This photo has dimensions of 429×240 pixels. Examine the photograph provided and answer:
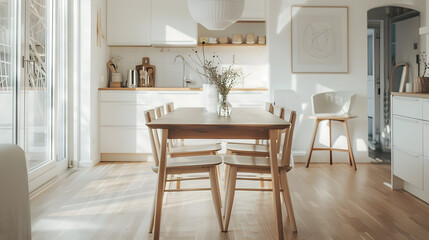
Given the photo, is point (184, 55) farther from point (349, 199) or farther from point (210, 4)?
point (349, 199)

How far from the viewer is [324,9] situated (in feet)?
17.7

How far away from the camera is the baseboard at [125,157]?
5.46 meters

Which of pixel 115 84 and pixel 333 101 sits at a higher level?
pixel 115 84

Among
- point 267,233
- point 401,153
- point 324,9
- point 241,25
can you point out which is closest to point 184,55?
point 241,25

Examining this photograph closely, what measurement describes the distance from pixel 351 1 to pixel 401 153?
2488 mm

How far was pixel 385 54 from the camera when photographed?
6668 millimetres

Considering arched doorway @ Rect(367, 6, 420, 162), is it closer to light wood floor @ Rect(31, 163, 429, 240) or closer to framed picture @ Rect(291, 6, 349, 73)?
framed picture @ Rect(291, 6, 349, 73)

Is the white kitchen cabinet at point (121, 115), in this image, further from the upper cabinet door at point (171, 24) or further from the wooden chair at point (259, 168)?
the wooden chair at point (259, 168)

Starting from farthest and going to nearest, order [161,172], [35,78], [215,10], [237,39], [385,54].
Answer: [385,54] → [237,39] → [35,78] → [215,10] → [161,172]

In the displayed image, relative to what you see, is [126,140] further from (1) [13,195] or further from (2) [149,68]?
Result: (1) [13,195]

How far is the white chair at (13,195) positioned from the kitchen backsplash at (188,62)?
4.73 m

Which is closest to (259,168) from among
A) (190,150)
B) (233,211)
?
(233,211)

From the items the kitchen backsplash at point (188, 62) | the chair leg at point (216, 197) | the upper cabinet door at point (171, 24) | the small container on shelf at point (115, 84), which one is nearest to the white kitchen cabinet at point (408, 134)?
the chair leg at point (216, 197)

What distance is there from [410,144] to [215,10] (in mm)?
2061
